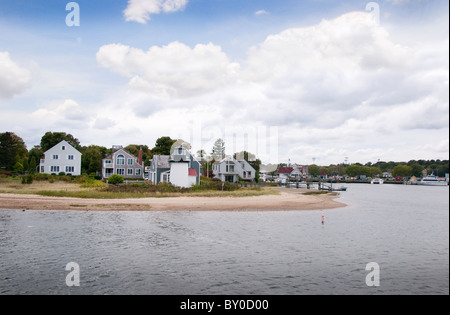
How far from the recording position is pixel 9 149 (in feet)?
174

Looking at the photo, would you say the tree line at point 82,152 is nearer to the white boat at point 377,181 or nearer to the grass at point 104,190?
the grass at point 104,190

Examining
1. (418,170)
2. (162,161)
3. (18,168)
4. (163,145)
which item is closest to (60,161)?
(18,168)

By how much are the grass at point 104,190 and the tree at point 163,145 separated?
55.7ft

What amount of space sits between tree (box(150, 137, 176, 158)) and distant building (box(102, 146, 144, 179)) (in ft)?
11.6

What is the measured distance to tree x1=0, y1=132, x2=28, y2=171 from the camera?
52.4 meters

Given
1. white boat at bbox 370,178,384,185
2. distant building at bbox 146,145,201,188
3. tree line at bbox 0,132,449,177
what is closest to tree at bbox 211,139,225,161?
tree line at bbox 0,132,449,177

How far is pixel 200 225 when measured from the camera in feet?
94.4

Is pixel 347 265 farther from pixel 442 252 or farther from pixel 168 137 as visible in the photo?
pixel 168 137

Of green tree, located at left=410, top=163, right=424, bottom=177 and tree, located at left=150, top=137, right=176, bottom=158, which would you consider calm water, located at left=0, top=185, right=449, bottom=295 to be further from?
green tree, located at left=410, top=163, right=424, bottom=177

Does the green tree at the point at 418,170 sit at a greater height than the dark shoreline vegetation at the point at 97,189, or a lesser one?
greater

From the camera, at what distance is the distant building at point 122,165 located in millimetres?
65625

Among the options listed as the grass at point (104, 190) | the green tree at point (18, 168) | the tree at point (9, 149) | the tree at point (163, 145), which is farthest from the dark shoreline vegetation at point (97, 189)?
the tree at point (163, 145)

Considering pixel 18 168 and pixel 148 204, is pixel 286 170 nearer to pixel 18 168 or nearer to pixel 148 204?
pixel 18 168

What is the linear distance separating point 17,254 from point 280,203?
3272cm
